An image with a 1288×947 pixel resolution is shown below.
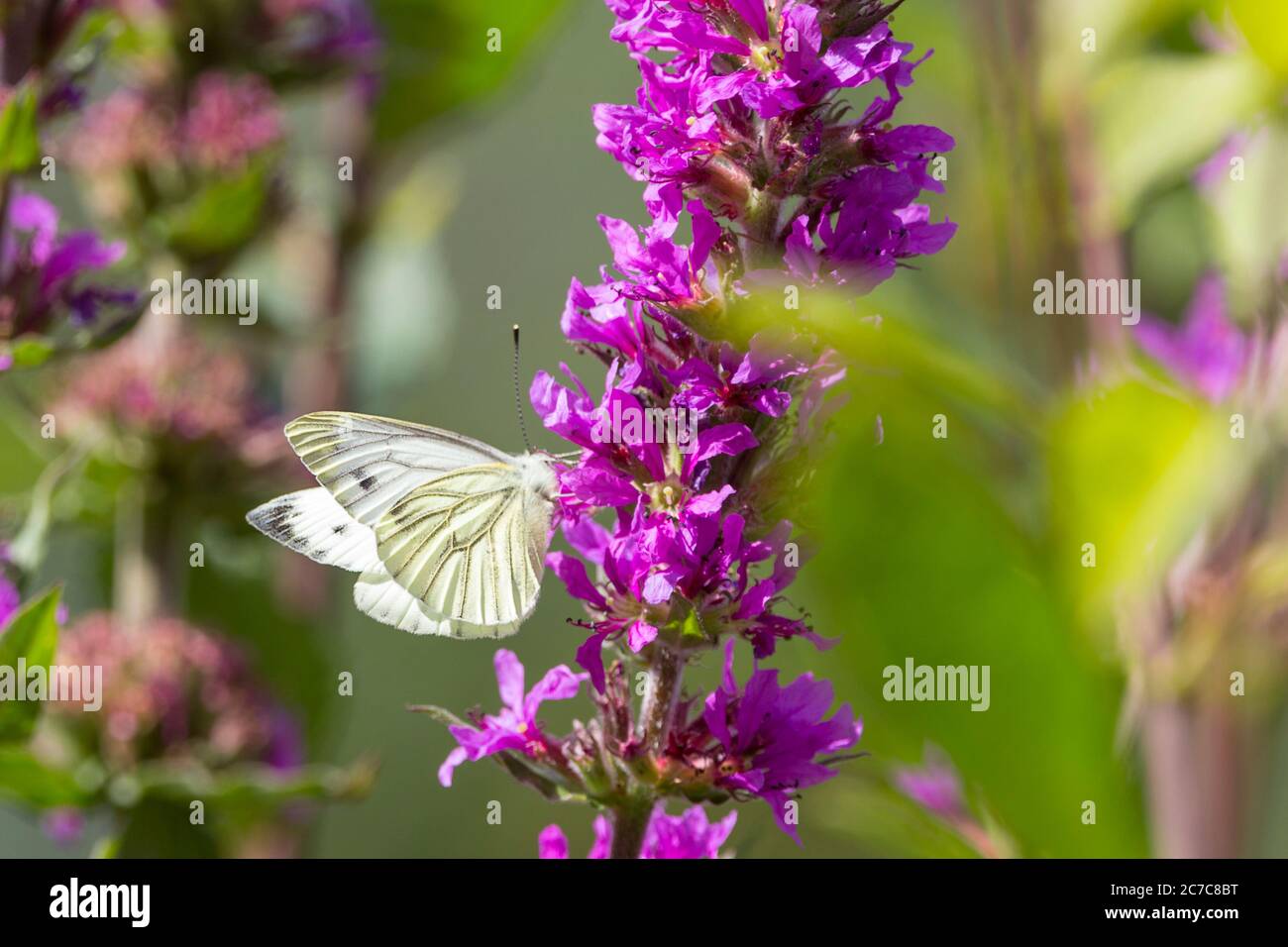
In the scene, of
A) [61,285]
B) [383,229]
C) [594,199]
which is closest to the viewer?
[61,285]

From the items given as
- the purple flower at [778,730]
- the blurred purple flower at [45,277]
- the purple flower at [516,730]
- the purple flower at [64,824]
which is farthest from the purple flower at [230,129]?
the purple flower at [778,730]

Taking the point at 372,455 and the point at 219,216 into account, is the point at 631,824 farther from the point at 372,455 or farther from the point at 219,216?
the point at 219,216

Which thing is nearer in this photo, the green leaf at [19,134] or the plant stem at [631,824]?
the plant stem at [631,824]

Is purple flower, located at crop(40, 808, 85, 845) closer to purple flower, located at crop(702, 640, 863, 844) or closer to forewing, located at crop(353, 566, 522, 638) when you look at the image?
forewing, located at crop(353, 566, 522, 638)

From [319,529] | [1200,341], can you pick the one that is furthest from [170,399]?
[1200,341]

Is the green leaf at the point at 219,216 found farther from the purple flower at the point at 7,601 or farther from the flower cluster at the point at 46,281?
the purple flower at the point at 7,601

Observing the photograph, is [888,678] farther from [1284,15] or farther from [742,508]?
[742,508]
